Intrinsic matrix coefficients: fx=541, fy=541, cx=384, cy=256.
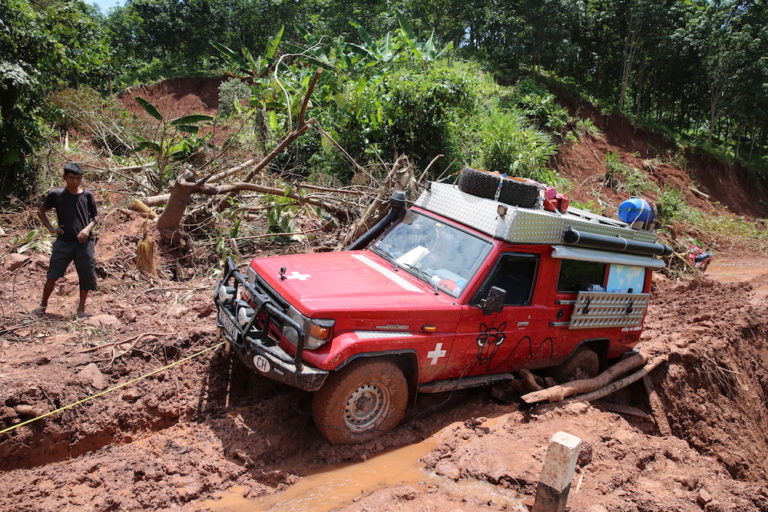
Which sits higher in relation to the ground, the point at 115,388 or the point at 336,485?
the point at 115,388

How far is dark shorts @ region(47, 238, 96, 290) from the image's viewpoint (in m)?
5.94

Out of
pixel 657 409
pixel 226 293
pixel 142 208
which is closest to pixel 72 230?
pixel 226 293

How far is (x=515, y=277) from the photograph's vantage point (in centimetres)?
516

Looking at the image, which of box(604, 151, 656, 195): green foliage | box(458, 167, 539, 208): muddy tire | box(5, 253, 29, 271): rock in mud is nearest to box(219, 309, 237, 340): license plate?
box(458, 167, 539, 208): muddy tire

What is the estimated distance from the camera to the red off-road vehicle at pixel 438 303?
4.20 meters

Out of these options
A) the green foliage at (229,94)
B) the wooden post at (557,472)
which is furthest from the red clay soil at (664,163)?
the wooden post at (557,472)

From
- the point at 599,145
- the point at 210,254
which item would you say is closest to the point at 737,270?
the point at 599,145

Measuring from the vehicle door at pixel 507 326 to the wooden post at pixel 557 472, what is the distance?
5.16 ft

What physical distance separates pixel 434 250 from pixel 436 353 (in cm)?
109

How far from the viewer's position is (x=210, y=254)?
8.19 m

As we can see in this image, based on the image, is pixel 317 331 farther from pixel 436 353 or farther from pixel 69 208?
pixel 69 208

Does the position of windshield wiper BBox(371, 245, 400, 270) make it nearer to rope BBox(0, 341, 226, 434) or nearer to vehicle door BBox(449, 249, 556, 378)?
vehicle door BBox(449, 249, 556, 378)

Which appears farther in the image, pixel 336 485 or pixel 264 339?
pixel 264 339

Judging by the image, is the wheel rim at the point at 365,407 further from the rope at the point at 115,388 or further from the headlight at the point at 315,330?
the rope at the point at 115,388
